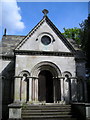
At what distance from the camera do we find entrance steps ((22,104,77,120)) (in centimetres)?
1100

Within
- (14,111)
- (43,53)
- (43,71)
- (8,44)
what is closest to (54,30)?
(43,53)

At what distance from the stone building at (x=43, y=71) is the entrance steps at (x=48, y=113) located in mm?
2996

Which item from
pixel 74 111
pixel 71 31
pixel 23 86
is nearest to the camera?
pixel 74 111

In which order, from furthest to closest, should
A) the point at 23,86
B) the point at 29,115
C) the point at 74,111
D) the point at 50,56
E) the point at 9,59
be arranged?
1. the point at 9,59
2. the point at 50,56
3. the point at 23,86
4. the point at 74,111
5. the point at 29,115

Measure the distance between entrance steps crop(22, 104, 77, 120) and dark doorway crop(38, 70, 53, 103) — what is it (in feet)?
13.7

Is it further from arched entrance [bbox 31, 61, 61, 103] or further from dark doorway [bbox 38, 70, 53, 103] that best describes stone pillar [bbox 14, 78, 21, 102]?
dark doorway [bbox 38, 70, 53, 103]

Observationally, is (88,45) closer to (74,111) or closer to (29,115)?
(74,111)

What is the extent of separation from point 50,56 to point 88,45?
6.19m

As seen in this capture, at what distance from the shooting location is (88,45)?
1975 centimetres

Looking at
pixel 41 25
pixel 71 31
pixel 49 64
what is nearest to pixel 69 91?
pixel 49 64

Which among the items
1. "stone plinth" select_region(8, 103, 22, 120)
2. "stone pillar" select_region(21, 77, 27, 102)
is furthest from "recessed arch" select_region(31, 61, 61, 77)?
"stone plinth" select_region(8, 103, 22, 120)

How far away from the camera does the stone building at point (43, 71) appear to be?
51.7 feet

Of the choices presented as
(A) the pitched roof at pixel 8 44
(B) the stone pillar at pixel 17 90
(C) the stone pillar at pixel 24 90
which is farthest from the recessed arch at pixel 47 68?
(A) the pitched roof at pixel 8 44

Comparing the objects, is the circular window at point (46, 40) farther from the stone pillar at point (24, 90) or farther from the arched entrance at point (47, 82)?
the stone pillar at point (24, 90)
